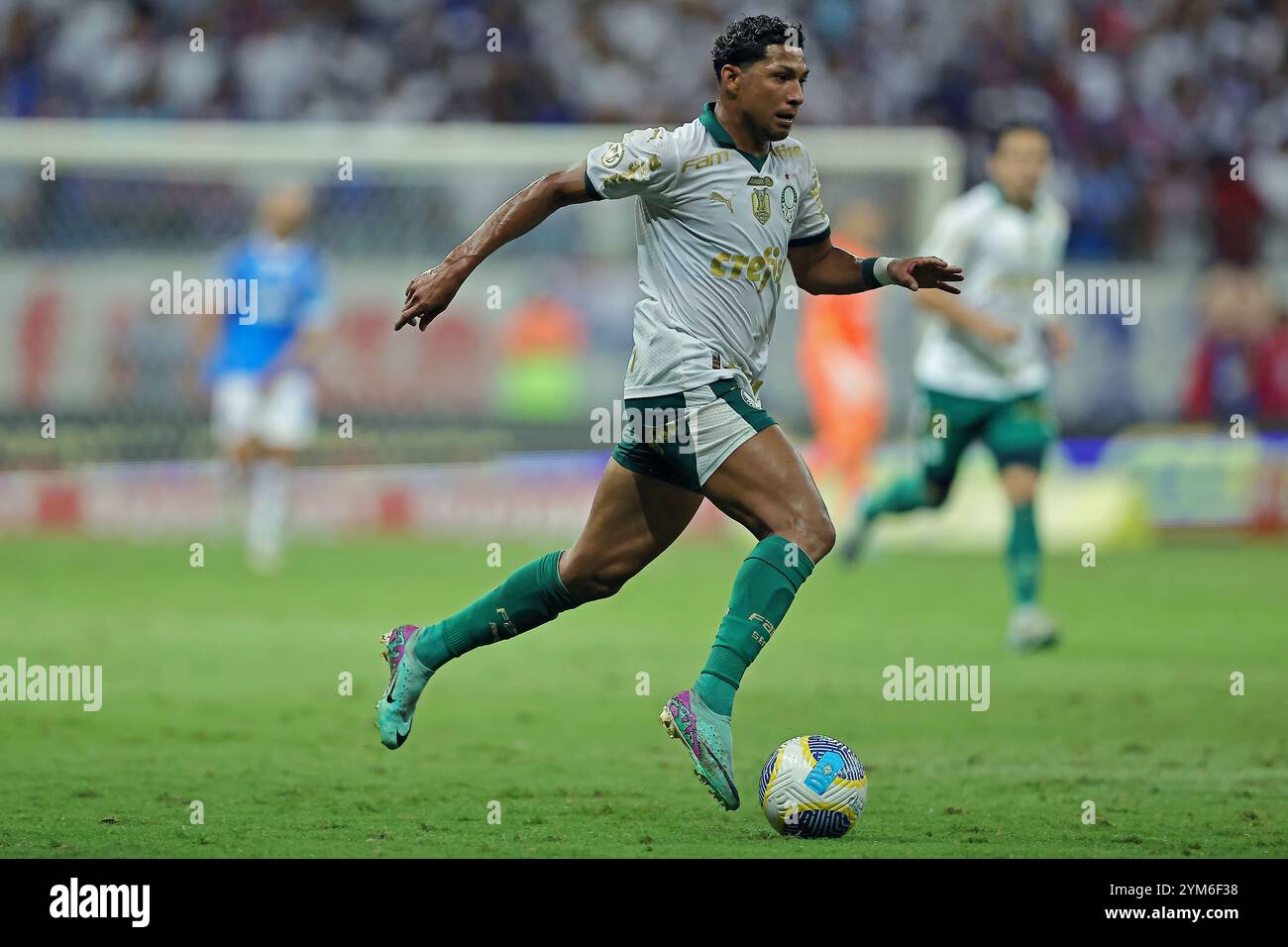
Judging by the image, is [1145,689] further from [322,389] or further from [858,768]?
[322,389]

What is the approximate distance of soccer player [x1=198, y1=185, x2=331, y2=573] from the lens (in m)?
14.5

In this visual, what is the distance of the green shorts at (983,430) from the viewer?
33.5 ft

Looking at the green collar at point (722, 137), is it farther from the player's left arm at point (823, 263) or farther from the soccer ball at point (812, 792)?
the soccer ball at point (812, 792)

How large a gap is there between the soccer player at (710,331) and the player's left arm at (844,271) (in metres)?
0.01

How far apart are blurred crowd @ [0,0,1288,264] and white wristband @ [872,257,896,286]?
1338cm

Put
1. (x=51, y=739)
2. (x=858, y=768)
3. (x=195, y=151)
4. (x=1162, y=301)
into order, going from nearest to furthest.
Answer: (x=858, y=768) → (x=51, y=739) → (x=195, y=151) → (x=1162, y=301)

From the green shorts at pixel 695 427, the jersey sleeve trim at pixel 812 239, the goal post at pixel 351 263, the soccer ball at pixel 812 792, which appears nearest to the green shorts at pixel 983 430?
the jersey sleeve trim at pixel 812 239

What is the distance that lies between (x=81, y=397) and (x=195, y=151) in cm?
230

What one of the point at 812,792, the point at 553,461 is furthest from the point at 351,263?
the point at 812,792

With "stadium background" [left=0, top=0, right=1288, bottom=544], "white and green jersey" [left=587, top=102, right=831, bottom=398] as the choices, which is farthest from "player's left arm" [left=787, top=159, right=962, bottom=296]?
"stadium background" [left=0, top=0, right=1288, bottom=544]

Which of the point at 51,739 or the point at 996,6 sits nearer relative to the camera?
the point at 51,739

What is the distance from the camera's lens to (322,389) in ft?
56.0

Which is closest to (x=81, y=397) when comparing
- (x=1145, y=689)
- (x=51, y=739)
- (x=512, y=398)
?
(x=512, y=398)
